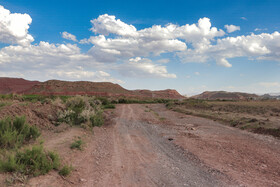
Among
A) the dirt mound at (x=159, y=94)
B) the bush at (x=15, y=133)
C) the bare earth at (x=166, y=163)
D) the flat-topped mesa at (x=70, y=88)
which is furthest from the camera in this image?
the dirt mound at (x=159, y=94)

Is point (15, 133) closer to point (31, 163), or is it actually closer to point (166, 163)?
point (31, 163)

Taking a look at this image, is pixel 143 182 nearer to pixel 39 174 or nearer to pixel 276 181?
pixel 39 174

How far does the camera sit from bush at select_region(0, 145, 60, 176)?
4.82 m

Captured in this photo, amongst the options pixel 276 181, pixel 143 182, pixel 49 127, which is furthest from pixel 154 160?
pixel 49 127

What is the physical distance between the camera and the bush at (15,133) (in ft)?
22.1

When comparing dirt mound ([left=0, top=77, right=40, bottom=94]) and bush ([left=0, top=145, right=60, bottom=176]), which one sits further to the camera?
dirt mound ([left=0, top=77, right=40, bottom=94])

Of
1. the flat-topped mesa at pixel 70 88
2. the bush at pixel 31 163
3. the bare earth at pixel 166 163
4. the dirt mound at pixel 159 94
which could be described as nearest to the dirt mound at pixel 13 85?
the flat-topped mesa at pixel 70 88

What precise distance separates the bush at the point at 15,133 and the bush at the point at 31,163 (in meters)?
1.81

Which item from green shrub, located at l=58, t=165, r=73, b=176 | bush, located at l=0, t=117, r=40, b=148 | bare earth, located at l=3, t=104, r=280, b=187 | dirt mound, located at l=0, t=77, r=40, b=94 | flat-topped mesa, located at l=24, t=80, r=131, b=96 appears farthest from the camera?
dirt mound, located at l=0, t=77, r=40, b=94

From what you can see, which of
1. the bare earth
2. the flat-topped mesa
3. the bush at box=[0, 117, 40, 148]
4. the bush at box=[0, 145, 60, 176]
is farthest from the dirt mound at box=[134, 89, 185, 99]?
the bush at box=[0, 145, 60, 176]

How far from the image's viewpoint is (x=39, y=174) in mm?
4988

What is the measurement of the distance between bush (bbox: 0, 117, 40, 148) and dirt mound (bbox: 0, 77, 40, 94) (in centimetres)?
12511

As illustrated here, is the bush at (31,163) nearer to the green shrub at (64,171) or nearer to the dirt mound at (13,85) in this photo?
the green shrub at (64,171)

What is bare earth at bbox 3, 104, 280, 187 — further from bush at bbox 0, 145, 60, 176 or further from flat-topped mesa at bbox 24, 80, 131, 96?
flat-topped mesa at bbox 24, 80, 131, 96
